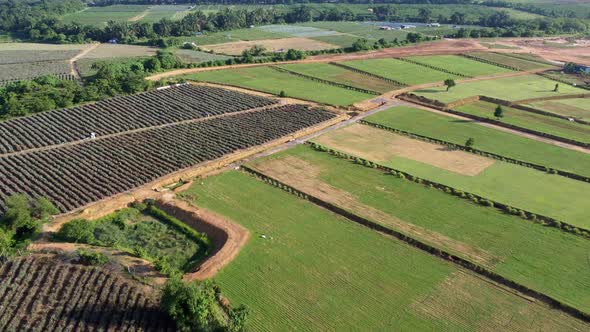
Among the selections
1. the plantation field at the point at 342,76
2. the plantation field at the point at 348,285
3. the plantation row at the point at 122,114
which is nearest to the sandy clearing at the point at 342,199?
the plantation field at the point at 348,285

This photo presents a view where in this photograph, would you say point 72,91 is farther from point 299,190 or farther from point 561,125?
point 561,125

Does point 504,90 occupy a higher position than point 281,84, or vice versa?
point 504,90

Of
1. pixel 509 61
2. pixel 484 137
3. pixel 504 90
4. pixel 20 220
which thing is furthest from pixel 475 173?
pixel 509 61

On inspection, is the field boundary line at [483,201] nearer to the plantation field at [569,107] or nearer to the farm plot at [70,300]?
the farm plot at [70,300]

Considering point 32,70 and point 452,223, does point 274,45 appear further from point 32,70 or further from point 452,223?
point 452,223

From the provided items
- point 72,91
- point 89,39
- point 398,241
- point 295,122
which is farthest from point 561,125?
point 89,39

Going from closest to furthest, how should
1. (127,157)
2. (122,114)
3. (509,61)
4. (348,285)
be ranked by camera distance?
(348,285) → (127,157) → (122,114) → (509,61)

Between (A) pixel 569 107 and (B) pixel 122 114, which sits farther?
(A) pixel 569 107

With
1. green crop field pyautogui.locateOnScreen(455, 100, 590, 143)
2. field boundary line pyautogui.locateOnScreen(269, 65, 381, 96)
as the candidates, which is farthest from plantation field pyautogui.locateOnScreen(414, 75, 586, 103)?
field boundary line pyautogui.locateOnScreen(269, 65, 381, 96)
